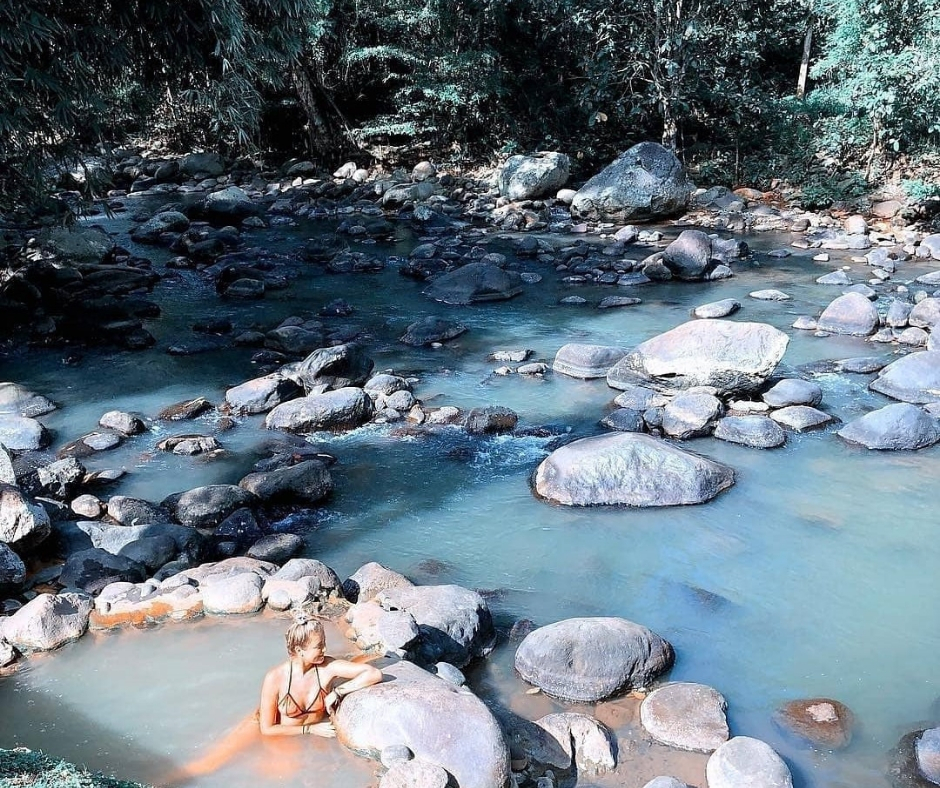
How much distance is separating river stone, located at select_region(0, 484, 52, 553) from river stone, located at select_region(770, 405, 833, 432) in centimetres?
661

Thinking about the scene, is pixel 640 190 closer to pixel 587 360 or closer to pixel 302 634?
pixel 587 360

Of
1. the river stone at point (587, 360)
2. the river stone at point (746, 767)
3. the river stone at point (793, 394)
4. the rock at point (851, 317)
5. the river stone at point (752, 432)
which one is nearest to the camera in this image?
the river stone at point (746, 767)

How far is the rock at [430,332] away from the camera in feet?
38.9

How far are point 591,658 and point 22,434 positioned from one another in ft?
21.3

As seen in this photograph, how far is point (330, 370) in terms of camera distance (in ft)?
33.3

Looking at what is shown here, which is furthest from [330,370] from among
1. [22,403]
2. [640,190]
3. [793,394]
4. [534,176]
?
[534,176]

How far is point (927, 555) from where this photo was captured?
6.68 meters

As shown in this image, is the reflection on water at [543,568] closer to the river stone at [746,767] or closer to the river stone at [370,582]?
the river stone at [746,767]

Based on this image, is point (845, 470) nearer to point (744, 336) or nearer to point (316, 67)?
point (744, 336)

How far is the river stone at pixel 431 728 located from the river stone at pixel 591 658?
0.78 m

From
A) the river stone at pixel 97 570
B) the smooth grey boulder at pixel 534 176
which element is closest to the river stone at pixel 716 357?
the river stone at pixel 97 570

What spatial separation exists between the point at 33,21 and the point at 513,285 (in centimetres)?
728

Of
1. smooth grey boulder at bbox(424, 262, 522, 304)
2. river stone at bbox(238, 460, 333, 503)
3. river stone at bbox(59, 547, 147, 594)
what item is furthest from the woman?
smooth grey boulder at bbox(424, 262, 522, 304)

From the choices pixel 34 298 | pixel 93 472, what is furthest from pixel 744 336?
pixel 34 298
